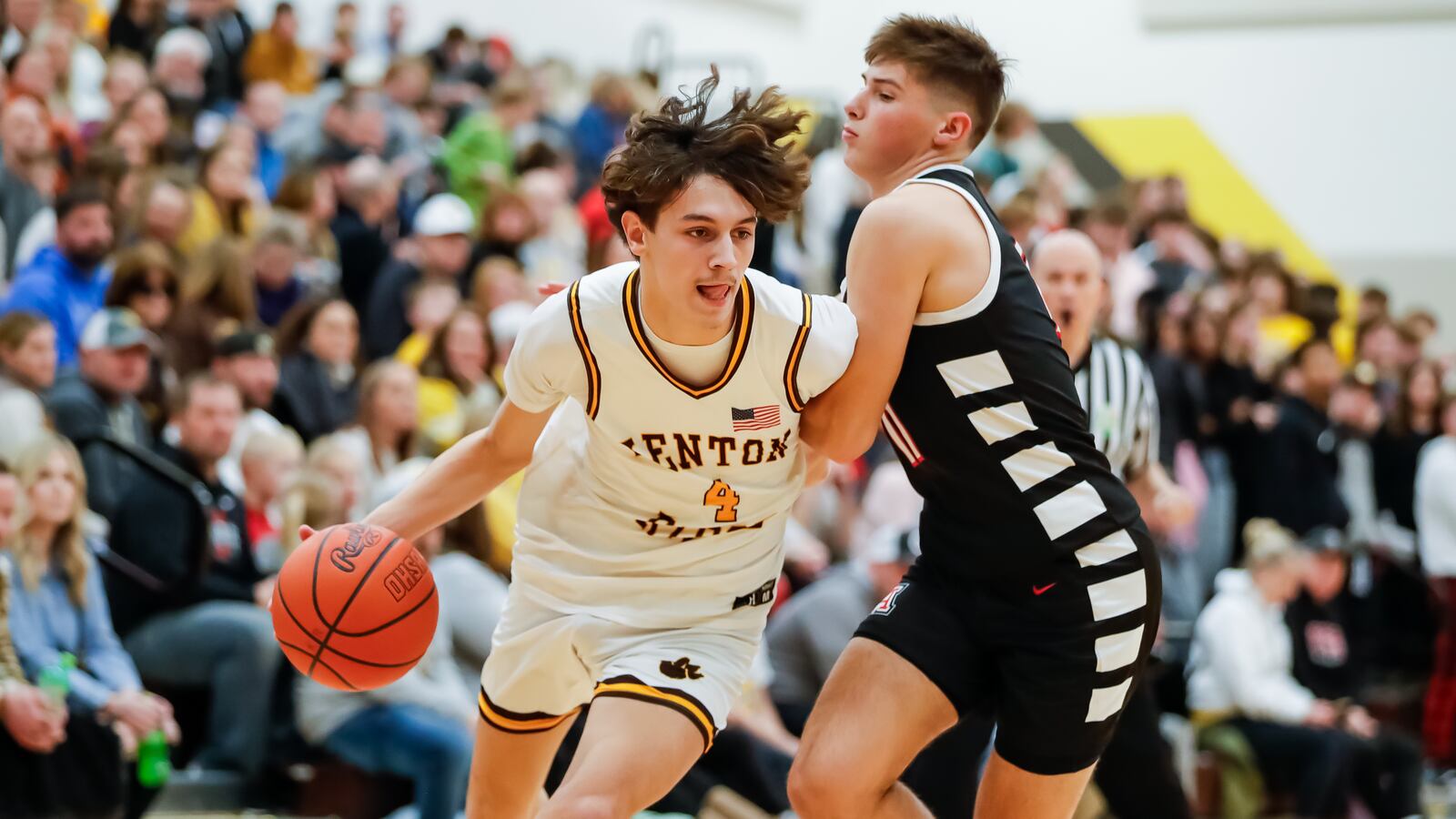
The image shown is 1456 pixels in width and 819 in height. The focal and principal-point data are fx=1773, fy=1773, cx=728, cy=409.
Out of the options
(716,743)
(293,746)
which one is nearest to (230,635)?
(293,746)

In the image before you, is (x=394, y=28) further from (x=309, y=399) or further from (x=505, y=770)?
(x=505, y=770)

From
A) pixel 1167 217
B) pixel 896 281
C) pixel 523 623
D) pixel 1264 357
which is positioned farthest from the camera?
pixel 1167 217

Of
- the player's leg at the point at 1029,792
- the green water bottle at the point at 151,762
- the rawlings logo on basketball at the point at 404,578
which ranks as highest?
the rawlings logo on basketball at the point at 404,578

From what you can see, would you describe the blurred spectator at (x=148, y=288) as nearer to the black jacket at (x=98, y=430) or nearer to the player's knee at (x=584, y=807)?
the black jacket at (x=98, y=430)

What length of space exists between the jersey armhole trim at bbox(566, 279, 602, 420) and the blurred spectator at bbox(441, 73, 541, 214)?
6.95m

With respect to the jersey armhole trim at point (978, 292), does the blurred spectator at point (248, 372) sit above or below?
below

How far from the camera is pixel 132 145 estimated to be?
9.46m

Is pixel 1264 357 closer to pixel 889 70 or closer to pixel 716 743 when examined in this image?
pixel 716 743

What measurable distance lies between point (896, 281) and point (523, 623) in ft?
3.91

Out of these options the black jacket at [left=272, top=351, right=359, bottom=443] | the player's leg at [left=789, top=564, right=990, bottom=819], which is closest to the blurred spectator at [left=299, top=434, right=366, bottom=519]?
the black jacket at [left=272, top=351, right=359, bottom=443]

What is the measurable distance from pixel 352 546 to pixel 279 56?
9.77 m

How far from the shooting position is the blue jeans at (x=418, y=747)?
21.7 feet

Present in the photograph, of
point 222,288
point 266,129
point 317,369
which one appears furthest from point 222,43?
point 317,369

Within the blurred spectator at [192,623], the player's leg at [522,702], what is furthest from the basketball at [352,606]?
the blurred spectator at [192,623]
